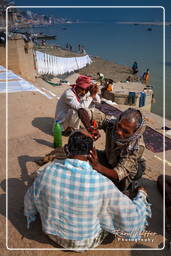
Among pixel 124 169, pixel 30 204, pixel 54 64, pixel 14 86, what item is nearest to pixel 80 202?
pixel 30 204

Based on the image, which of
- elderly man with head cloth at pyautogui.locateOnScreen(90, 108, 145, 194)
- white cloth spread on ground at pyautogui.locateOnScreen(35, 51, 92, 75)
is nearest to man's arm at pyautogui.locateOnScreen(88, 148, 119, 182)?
elderly man with head cloth at pyautogui.locateOnScreen(90, 108, 145, 194)

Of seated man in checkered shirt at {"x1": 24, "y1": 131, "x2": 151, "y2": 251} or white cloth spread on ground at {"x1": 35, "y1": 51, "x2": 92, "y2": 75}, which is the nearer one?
seated man in checkered shirt at {"x1": 24, "y1": 131, "x2": 151, "y2": 251}

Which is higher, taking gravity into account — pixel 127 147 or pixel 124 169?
pixel 127 147

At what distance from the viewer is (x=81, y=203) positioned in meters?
1.80

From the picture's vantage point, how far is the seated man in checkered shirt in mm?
1751

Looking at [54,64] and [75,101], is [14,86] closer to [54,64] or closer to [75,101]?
[75,101]

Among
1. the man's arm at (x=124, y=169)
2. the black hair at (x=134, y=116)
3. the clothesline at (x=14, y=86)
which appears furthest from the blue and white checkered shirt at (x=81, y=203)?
the clothesline at (x=14, y=86)

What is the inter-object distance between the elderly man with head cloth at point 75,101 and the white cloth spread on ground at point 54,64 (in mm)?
13236

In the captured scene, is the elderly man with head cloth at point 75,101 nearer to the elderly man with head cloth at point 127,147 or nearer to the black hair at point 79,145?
the elderly man with head cloth at point 127,147

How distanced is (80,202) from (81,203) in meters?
0.01

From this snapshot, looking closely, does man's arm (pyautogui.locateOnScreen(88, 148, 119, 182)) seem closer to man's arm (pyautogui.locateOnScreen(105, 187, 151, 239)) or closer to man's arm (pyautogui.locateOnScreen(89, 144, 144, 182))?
man's arm (pyautogui.locateOnScreen(89, 144, 144, 182))

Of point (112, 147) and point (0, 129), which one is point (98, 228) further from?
point (0, 129)

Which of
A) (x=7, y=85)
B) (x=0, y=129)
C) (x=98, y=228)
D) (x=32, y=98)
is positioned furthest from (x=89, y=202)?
(x=7, y=85)

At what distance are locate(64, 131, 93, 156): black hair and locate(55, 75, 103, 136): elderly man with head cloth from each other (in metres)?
2.30
